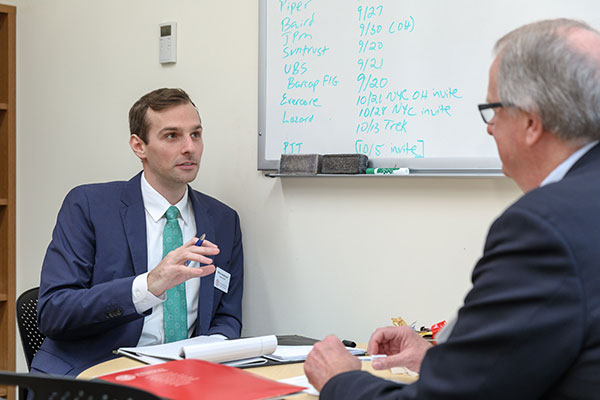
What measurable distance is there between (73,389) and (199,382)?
51 cm

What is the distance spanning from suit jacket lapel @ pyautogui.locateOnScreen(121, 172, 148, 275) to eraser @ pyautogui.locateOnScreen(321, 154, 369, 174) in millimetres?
660

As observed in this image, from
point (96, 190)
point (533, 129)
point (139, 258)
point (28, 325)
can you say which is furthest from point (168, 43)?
point (533, 129)

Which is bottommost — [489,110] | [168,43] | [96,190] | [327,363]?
[327,363]

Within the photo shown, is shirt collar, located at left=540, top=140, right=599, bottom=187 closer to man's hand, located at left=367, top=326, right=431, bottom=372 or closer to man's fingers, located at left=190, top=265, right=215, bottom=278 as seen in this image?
man's hand, located at left=367, top=326, right=431, bottom=372

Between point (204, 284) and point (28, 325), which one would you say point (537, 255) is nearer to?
point (204, 284)

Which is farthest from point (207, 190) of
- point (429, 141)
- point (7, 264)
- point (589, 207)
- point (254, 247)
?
point (589, 207)

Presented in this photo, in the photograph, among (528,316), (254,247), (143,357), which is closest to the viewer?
(528,316)

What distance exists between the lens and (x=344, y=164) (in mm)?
2410

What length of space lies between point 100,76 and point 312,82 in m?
1.26

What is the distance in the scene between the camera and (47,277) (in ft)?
8.08

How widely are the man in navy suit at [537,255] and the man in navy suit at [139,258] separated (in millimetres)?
1224

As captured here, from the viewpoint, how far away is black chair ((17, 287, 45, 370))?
2602 mm

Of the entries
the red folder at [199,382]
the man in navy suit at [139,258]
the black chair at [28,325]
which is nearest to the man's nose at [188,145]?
the man in navy suit at [139,258]

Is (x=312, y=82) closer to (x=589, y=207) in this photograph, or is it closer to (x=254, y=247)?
(x=254, y=247)
